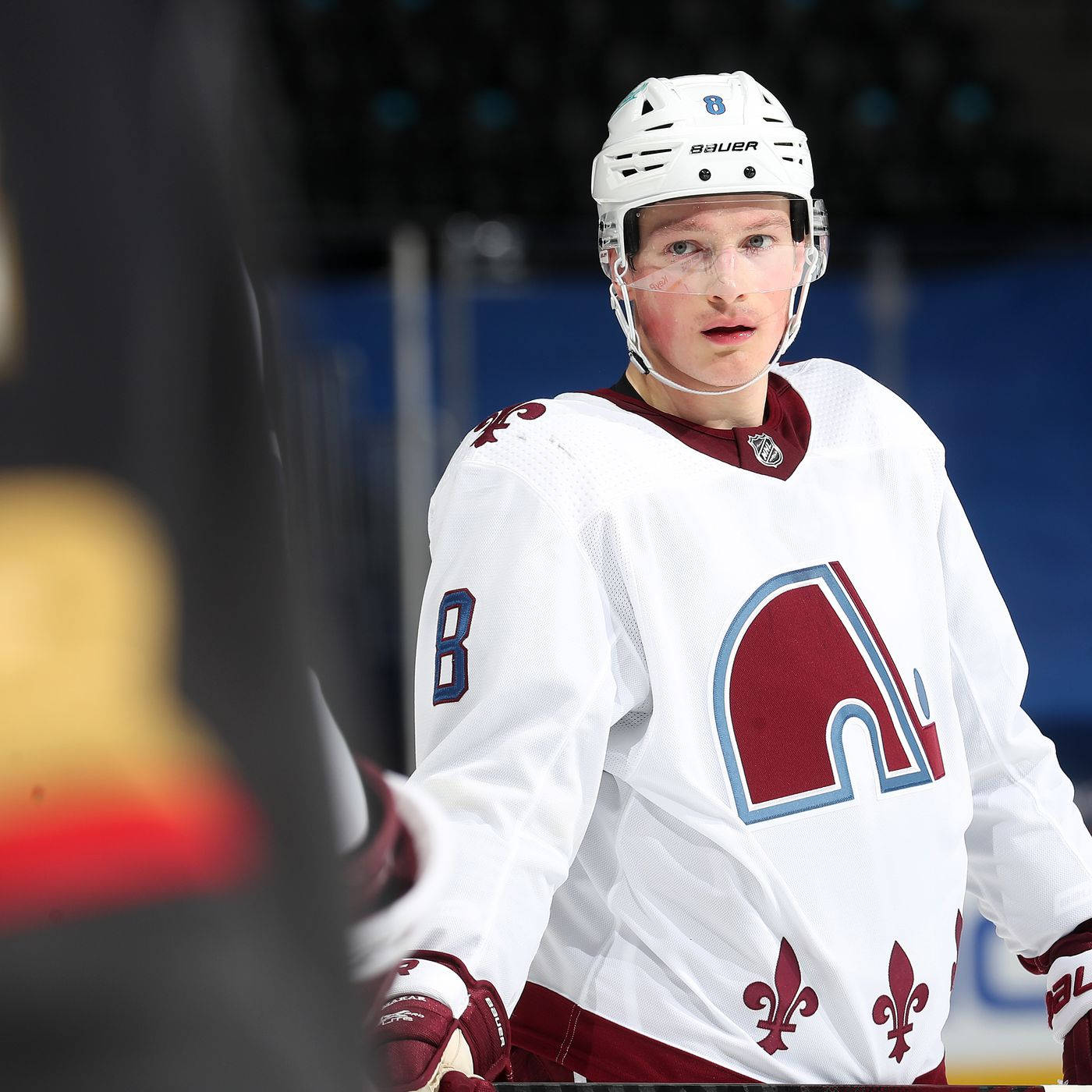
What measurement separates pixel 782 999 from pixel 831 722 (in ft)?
0.77

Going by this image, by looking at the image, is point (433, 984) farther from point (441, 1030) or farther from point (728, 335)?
point (728, 335)

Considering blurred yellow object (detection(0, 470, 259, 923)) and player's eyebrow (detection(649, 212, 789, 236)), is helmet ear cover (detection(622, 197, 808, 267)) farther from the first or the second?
blurred yellow object (detection(0, 470, 259, 923))

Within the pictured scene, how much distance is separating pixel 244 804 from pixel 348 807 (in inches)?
3.2

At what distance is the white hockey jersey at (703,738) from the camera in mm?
1180

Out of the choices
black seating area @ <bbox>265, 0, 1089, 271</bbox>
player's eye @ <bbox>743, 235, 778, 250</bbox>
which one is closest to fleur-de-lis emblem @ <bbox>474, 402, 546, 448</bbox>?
player's eye @ <bbox>743, 235, 778, 250</bbox>

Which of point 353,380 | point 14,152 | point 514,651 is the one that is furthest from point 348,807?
point 353,380

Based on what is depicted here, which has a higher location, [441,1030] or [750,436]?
[750,436]

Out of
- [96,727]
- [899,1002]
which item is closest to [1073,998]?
[899,1002]

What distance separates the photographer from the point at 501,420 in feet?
4.31

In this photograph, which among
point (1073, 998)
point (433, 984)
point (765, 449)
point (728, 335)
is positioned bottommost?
point (1073, 998)

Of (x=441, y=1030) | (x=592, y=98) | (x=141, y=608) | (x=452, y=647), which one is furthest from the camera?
(x=592, y=98)

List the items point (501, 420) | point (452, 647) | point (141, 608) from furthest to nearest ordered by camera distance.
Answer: point (501, 420)
point (452, 647)
point (141, 608)

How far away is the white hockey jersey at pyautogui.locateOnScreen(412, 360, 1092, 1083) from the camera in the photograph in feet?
3.87

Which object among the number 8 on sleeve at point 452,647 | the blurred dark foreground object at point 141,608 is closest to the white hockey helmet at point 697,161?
the number 8 on sleeve at point 452,647
